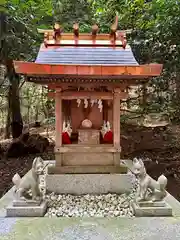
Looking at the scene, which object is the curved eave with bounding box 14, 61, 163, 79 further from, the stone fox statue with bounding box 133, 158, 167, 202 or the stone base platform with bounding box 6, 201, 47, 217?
the stone base platform with bounding box 6, 201, 47, 217

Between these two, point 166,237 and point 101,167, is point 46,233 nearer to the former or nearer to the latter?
point 166,237

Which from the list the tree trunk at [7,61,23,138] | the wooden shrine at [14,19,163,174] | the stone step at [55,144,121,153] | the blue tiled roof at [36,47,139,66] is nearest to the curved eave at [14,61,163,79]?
the wooden shrine at [14,19,163,174]

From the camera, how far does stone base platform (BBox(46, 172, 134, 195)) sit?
407 centimetres

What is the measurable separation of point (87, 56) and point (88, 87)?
1.36ft

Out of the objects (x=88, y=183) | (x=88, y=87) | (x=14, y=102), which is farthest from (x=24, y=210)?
(x=14, y=102)

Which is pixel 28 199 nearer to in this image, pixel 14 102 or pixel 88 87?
pixel 88 87

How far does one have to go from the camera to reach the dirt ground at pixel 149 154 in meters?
6.41

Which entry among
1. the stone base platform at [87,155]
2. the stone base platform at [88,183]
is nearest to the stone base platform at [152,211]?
the stone base platform at [88,183]

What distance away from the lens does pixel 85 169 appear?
13.7 ft

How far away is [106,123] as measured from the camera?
431 cm

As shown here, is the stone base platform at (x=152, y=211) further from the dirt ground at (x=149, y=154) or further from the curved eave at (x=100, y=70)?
the dirt ground at (x=149, y=154)

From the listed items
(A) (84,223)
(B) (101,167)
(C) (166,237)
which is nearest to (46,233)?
(A) (84,223)

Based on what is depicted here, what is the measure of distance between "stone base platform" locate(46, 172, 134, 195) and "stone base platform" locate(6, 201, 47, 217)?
67cm

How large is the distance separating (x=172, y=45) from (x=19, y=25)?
2990 mm
